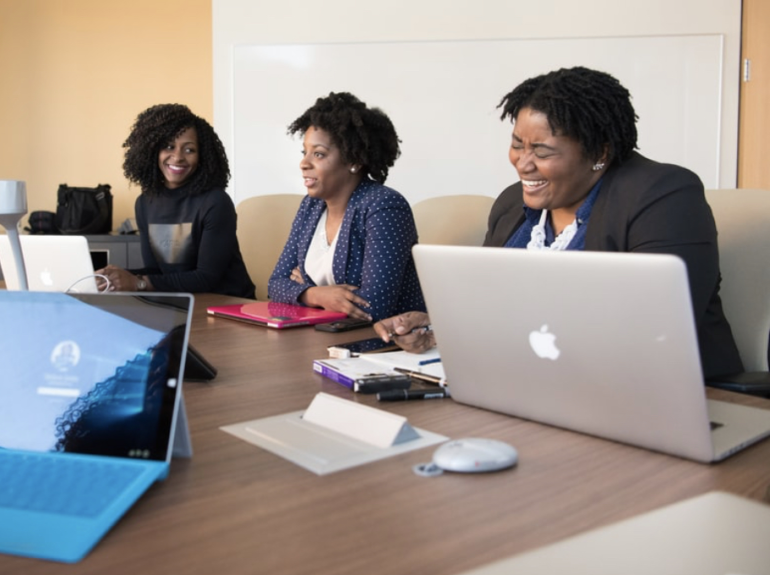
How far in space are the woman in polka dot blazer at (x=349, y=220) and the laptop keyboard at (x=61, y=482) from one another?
1343 mm

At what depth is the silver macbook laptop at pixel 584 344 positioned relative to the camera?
0.88 m

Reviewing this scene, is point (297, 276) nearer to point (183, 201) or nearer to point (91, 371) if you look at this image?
point (183, 201)

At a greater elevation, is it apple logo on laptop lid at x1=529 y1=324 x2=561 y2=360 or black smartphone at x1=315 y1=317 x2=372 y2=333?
apple logo on laptop lid at x1=529 y1=324 x2=561 y2=360

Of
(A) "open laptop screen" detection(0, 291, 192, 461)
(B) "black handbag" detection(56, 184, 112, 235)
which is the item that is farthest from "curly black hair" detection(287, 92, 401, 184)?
(B) "black handbag" detection(56, 184, 112, 235)

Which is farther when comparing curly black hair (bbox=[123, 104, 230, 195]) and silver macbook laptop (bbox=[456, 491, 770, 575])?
curly black hair (bbox=[123, 104, 230, 195])

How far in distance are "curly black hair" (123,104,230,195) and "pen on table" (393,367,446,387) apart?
181 centimetres

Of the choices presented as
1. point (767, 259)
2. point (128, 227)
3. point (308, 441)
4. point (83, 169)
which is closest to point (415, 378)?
point (308, 441)

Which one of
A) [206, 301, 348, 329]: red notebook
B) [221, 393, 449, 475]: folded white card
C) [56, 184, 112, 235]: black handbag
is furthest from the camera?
[56, 184, 112, 235]: black handbag

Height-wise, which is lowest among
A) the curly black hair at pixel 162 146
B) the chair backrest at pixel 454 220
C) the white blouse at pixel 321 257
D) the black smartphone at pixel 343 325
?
the black smartphone at pixel 343 325

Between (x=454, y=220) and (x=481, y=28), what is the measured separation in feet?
5.31

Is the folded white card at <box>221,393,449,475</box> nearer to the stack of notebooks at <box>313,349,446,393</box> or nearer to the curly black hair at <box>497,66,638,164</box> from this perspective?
the stack of notebooks at <box>313,349,446,393</box>

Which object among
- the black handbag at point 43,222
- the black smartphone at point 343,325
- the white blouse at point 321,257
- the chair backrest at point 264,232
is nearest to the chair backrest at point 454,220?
the white blouse at point 321,257

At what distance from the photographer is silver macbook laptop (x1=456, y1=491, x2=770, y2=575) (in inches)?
19.0

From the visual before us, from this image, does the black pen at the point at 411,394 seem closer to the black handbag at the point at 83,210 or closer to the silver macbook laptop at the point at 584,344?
the silver macbook laptop at the point at 584,344
